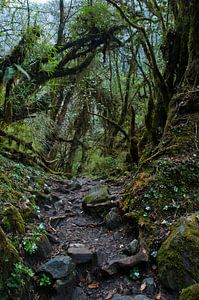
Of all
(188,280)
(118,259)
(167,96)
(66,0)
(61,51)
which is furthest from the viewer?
(66,0)

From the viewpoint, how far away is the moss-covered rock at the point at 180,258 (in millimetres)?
2546

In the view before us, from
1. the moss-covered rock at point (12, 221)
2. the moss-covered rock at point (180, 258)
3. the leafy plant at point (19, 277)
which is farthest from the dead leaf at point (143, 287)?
the moss-covered rock at point (12, 221)

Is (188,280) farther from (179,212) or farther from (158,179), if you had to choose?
(158,179)

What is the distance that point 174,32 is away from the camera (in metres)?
6.05

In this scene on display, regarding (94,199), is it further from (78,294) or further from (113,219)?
(78,294)

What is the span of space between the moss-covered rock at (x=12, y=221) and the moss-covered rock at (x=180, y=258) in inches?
60.5

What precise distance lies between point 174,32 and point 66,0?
18.8ft

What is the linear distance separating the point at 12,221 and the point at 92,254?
98 cm

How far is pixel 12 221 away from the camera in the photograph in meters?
3.02

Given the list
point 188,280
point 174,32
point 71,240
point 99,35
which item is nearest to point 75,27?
point 99,35

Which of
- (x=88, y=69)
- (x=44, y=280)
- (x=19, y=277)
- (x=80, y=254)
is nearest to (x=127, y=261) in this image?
(x=80, y=254)

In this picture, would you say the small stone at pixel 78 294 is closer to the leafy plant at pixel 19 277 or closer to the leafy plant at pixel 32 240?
the leafy plant at pixel 19 277

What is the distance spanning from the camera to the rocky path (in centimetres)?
269

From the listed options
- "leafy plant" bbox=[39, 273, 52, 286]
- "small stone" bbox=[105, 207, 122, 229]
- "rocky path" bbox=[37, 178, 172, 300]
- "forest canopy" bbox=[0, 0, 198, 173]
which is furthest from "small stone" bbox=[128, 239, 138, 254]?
"forest canopy" bbox=[0, 0, 198, 173]
